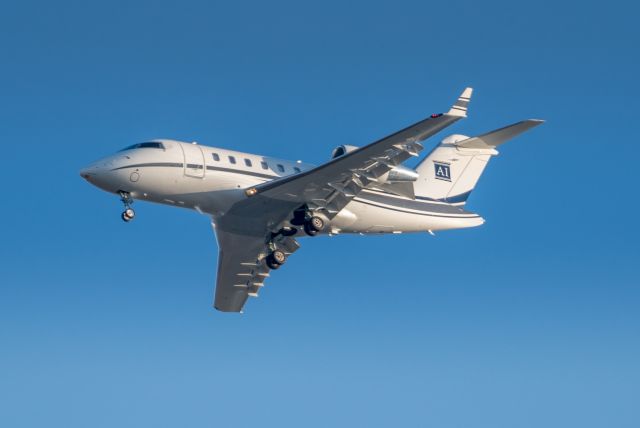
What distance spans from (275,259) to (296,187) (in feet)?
13.0

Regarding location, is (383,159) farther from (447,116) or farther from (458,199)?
(458,199)

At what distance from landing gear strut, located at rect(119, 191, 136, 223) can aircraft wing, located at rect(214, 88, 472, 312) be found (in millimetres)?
3100

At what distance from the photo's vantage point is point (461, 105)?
1066 inches

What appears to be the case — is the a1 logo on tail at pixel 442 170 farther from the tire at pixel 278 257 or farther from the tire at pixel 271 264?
the tire at pixel 271 264

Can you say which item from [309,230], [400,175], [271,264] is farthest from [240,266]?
[400,175]

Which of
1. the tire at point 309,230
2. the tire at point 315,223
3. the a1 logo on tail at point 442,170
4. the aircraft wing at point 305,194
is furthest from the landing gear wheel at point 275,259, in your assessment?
the a1 logo on tail at point 442,170

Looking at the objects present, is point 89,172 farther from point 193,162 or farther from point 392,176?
point 392,176

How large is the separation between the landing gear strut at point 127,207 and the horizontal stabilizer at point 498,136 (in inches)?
468

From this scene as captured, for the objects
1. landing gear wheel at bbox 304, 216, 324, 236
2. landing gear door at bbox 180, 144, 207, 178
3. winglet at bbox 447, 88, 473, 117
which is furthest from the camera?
landing gear wheel at bbox 304, 216, 324, 236

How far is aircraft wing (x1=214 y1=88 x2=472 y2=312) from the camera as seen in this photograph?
28203 mm

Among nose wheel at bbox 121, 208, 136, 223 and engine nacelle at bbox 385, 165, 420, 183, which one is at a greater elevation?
engine nacelle at bbox 385, 165, 420, 183

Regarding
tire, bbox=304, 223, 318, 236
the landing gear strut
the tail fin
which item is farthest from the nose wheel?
the tail fin

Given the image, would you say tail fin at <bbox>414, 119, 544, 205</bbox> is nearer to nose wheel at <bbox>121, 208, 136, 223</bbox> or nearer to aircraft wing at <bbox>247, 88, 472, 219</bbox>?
aircraft wing at <bbox>247, 88, 472, 219</bbox>

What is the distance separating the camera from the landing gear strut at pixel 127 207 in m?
29.8
